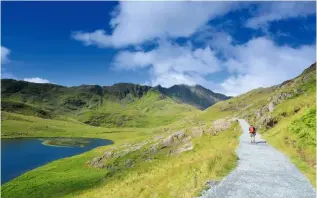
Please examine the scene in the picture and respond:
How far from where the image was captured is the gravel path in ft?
66.5

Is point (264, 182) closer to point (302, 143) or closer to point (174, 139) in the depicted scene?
point (302, 143)

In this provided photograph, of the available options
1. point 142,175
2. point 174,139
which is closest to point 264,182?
point 142,175

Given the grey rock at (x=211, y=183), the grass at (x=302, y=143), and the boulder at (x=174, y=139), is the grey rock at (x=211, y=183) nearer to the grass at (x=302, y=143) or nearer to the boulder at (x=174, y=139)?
the grass at (x=302, y=143)

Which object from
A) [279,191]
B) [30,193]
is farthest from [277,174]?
Answer: [30,193]

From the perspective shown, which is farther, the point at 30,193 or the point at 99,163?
the point at 99,163

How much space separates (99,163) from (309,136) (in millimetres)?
105213

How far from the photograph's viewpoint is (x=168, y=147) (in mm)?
102250

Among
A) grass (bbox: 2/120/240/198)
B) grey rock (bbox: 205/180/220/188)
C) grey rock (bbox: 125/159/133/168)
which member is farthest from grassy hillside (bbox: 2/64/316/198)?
grey rock (bbox: 205/180/220/188)

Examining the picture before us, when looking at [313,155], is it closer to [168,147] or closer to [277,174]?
[277,174]

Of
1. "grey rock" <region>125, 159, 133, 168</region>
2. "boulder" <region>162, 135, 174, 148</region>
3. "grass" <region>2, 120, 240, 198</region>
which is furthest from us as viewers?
"grey rock" <region>125, 159, 133, 168</region>

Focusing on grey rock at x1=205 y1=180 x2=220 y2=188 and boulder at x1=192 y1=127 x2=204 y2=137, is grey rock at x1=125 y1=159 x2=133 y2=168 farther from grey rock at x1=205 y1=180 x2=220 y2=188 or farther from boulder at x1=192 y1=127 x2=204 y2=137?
grey rock at x1=205 y1=180 x2=220 y2=188

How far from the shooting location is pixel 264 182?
23.2 meters

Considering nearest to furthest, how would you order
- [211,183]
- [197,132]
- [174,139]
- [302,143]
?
[211,183] → [302,143] → [197,132] → [174,139]

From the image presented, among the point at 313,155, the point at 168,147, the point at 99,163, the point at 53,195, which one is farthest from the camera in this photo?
the point at 99,163
